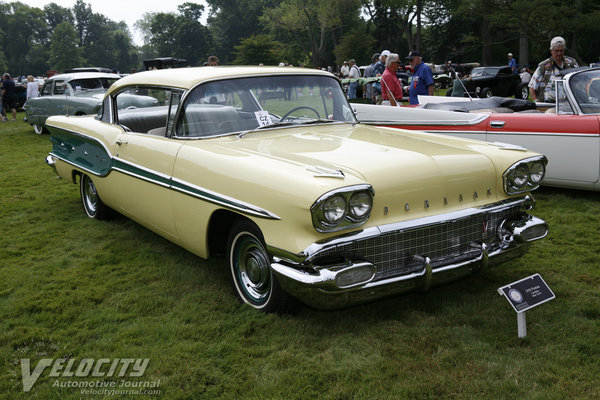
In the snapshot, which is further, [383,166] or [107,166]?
[107,166]

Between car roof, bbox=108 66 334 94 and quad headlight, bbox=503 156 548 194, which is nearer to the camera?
quad headlight, bbox=503 156 548 194

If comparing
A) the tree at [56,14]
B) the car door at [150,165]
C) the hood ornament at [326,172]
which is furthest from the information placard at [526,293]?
the tree at [56,14]

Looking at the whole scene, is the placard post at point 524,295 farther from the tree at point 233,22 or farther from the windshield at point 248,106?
the tree at point 233,22

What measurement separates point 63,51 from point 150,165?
110939 mm

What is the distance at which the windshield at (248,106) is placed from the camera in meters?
4.03

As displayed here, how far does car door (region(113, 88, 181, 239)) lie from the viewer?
13.1 feet

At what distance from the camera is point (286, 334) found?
126 inches

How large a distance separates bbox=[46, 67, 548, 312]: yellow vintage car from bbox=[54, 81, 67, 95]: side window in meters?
8.98

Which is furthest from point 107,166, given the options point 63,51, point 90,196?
point 63,51

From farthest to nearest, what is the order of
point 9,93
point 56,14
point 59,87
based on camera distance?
point 56,14 < point 9,93 < point 59,87

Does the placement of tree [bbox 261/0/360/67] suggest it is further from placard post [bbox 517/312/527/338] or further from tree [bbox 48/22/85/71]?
tree [bbox 48/22/85/71]

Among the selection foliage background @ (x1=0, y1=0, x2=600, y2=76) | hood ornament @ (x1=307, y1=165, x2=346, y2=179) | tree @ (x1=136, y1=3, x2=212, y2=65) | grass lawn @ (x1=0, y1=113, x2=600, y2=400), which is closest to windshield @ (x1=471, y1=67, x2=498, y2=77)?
foliage background @ (x1=0, y1=0, x2=600, y2=76)

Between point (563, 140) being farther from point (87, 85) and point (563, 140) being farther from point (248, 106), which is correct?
point (87, 85)

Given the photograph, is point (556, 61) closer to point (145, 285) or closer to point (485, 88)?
point (145, 285)
